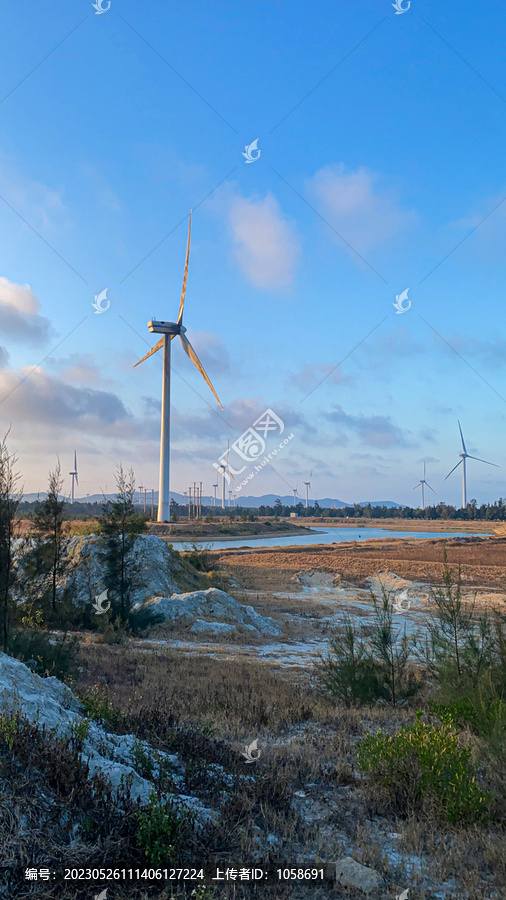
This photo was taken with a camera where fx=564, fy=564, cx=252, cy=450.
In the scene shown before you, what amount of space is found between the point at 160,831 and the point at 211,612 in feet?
69.9

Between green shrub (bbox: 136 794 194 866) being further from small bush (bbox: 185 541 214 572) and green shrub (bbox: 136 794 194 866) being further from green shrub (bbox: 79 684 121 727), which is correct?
small bush (bbox: 185 541 214 572)

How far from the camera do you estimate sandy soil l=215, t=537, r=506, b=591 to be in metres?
43.5

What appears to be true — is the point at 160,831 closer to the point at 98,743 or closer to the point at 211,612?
the point at 98,743

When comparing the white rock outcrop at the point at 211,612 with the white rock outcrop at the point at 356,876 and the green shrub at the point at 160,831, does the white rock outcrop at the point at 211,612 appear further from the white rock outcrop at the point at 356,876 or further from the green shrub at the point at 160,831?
the white rock outcrop at the point at 356,876

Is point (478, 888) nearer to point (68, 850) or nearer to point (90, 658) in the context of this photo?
point (68, 850)

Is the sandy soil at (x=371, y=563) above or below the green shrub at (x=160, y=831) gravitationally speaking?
below

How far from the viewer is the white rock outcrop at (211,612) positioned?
2430cm

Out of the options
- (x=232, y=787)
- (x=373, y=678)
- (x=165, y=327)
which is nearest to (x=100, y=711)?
(x=232, y=787)

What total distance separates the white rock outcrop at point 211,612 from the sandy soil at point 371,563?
44.7 feet

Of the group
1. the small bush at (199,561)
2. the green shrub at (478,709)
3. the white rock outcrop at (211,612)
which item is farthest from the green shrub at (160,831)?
the small bush at (199,561)

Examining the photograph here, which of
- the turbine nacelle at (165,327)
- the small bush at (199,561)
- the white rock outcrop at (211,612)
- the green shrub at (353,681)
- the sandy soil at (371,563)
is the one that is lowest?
the sandy soil at (371,563)

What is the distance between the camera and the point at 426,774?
5.74m

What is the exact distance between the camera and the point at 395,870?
4707 millimetres

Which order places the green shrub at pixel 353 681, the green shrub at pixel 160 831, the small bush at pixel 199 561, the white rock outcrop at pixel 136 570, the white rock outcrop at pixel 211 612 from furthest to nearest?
1. the small bush at pixel 199 561
2. the white rock outcrop at pixel 136 570
3. the white rock outcrop at pixel 211 612
4. the green shrub at pixel 353 681
5. the green shrub at pixel 160 831
